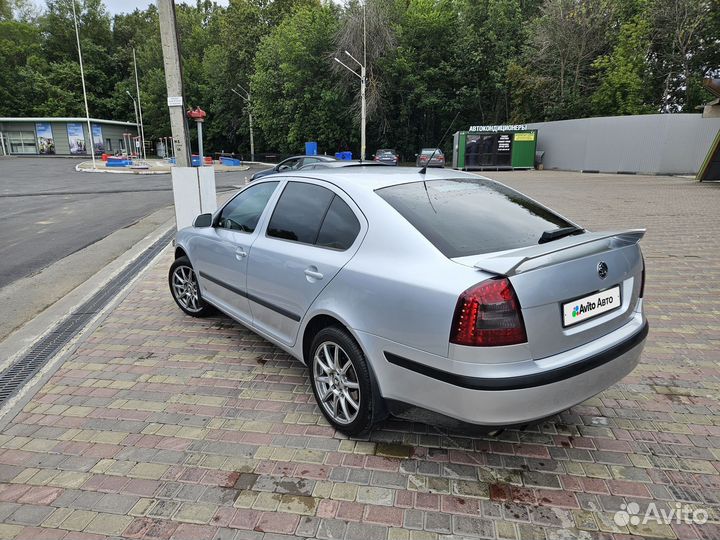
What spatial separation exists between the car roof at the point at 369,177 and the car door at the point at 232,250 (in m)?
0.46

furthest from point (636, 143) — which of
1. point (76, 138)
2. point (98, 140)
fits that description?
point (76, 138)

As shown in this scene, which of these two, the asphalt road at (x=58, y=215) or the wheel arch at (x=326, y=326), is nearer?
the wheel arch at (x=326, y=326)

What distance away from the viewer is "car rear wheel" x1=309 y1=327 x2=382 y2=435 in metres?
2.69

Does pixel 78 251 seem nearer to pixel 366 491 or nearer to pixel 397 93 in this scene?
pixel 366 491

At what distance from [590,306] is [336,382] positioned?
1.53 meters

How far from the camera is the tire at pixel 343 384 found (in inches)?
106

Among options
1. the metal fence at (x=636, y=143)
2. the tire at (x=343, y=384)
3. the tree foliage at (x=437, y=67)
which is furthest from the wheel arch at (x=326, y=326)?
the tree foliage at (x=437, y=67)

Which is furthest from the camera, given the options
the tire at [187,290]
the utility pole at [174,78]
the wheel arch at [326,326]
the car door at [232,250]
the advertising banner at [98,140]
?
the advertising banner at [98,140]

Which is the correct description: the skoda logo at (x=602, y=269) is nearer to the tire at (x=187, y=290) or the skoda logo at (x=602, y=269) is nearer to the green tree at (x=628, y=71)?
the tire at (x=187, y=290)

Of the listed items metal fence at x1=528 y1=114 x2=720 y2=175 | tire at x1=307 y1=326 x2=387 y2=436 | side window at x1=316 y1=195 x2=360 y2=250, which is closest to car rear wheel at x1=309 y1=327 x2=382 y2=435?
tire at x1=307 y1=326 x2=387 y2=436

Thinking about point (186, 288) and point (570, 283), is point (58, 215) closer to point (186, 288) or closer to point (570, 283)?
point (186, 288)

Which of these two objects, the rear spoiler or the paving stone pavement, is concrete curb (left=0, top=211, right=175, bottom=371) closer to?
the paving stone pavement

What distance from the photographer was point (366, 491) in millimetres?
2473

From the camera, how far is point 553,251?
7.98 feet
